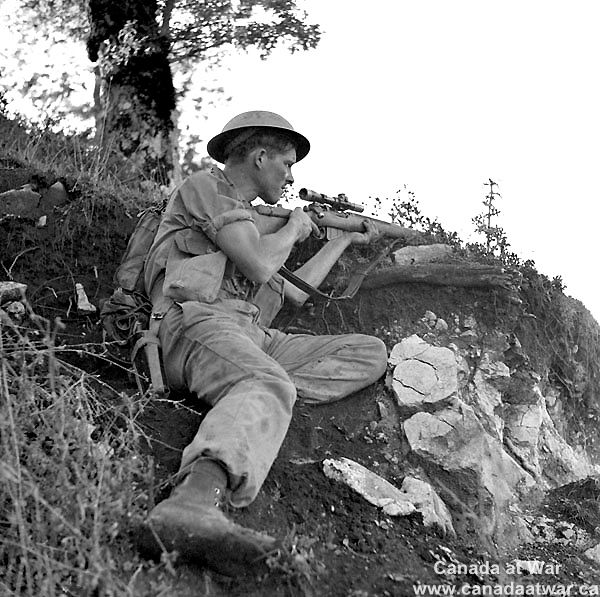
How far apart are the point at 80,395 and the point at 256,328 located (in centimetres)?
138

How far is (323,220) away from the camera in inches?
259

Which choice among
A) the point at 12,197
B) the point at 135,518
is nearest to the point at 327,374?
the point at 135,518

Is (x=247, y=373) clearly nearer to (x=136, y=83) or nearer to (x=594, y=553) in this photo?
(x=594, y=553)

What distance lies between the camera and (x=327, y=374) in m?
5.81

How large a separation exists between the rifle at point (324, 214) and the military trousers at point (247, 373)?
0.80 meters

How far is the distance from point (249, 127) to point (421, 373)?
204 centimetres

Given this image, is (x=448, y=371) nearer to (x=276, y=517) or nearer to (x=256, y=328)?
(x=256, y=328)

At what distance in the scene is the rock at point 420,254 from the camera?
24.4ft

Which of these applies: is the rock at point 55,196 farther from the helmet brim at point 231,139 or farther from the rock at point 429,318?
the rock at point 429,318

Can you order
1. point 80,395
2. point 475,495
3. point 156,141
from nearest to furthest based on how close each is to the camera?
point 80,395, point 475,495, point 156,141

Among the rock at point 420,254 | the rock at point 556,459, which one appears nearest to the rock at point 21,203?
the rock at point 420,254

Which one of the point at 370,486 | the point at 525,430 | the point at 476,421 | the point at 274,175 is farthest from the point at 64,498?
the point at 525,430

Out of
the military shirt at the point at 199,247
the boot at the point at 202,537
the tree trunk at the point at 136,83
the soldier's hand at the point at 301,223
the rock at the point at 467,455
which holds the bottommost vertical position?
the boot at the point at 202,537

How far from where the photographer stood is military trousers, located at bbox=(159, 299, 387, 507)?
4391 mm
